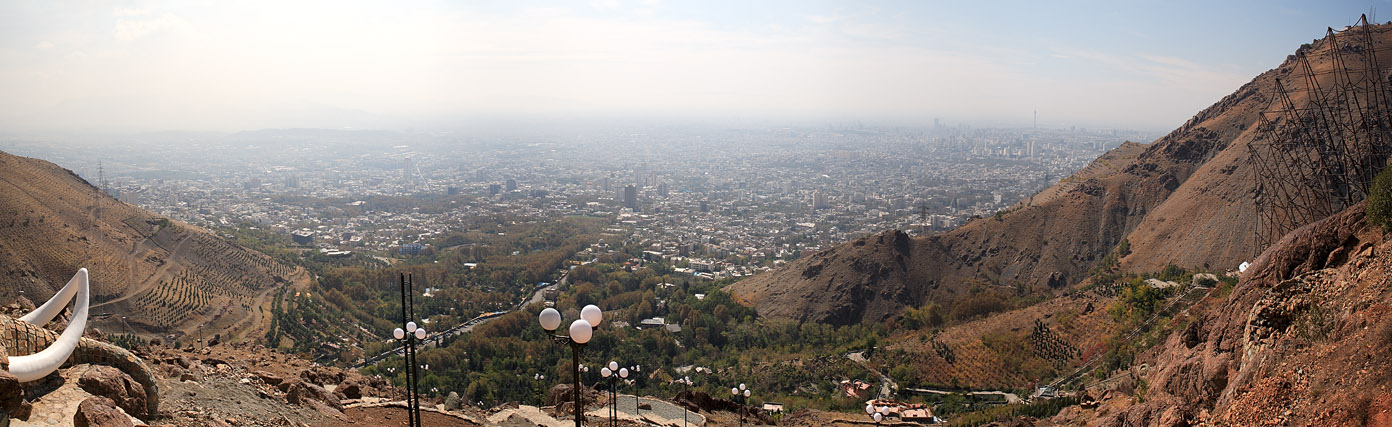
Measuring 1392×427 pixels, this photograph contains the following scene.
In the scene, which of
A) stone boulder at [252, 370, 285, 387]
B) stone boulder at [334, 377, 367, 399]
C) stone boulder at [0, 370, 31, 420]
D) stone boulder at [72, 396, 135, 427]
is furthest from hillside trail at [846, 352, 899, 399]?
stone boulder at [0, 370, 31, 420]

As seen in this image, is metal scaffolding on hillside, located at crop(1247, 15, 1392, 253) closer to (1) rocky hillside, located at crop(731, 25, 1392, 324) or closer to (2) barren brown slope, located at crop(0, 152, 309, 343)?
(1) rocky hillside, located at crop(731, 25, 1392, 324)

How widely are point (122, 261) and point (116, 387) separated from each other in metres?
27.5

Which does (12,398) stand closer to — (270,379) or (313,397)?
(313,397)

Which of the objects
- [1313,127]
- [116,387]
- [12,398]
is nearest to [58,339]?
[12,398]

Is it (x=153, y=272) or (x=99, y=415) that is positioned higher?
(x=99, y=415)

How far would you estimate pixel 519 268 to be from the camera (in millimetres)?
45406

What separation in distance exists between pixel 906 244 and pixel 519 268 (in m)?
25.0

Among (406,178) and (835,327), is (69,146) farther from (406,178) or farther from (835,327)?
(835,327)

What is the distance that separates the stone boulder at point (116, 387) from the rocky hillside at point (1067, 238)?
26.7m

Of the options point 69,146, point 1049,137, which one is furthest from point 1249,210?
point 1049,137

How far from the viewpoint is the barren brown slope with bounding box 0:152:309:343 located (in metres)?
26.2

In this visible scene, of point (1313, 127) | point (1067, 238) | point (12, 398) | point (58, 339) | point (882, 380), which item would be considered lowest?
point (882, 380)

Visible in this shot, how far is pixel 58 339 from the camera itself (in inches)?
293

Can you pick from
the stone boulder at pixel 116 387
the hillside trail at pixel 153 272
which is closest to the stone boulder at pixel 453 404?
the stone boulder at pixel 116 387
